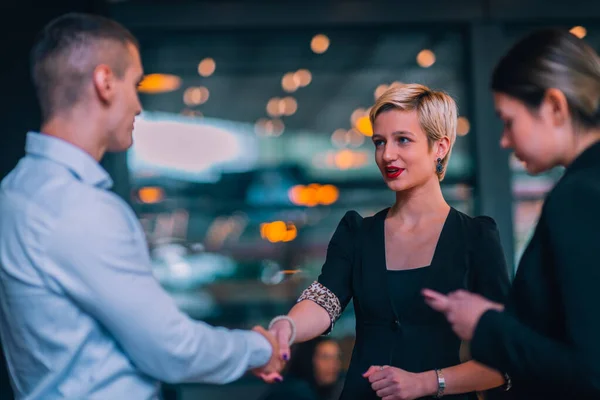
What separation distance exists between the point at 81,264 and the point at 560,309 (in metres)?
0.90

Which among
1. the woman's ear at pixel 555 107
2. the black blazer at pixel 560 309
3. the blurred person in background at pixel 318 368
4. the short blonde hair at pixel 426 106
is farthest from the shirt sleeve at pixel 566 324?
the blurred person in background at pixel 318 368

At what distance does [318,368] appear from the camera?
486cm

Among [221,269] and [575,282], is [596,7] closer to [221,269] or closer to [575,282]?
[221,269]

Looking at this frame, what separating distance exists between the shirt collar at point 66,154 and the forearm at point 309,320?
Result: 79cm

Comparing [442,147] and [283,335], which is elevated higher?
[442,147]

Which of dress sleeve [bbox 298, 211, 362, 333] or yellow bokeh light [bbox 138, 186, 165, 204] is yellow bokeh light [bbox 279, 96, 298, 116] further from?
dress sleeve [bbox 298, 211, 362, 333]

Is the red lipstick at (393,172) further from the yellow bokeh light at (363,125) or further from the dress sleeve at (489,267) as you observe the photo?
the yellow bokeh light at (363,125)

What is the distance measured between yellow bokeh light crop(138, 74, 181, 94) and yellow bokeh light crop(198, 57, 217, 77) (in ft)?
0.55

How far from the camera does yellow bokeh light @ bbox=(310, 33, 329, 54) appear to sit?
5.09 metres

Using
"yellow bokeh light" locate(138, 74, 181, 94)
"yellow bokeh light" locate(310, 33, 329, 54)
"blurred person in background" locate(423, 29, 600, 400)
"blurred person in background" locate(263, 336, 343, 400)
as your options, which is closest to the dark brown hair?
"blurred person in background" locate(423, 29, 600, 400)

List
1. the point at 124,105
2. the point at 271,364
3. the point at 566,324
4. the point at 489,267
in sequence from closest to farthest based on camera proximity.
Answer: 1. the point at 566,324
2. the point at 124,105
3. the point at 271,364
4. the point at 489,267

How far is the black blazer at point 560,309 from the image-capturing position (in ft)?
4.25

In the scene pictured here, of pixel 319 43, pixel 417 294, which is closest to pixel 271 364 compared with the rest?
pixel 417 294

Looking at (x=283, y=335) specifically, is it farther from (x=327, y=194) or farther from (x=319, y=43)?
(x=319, y=43)
